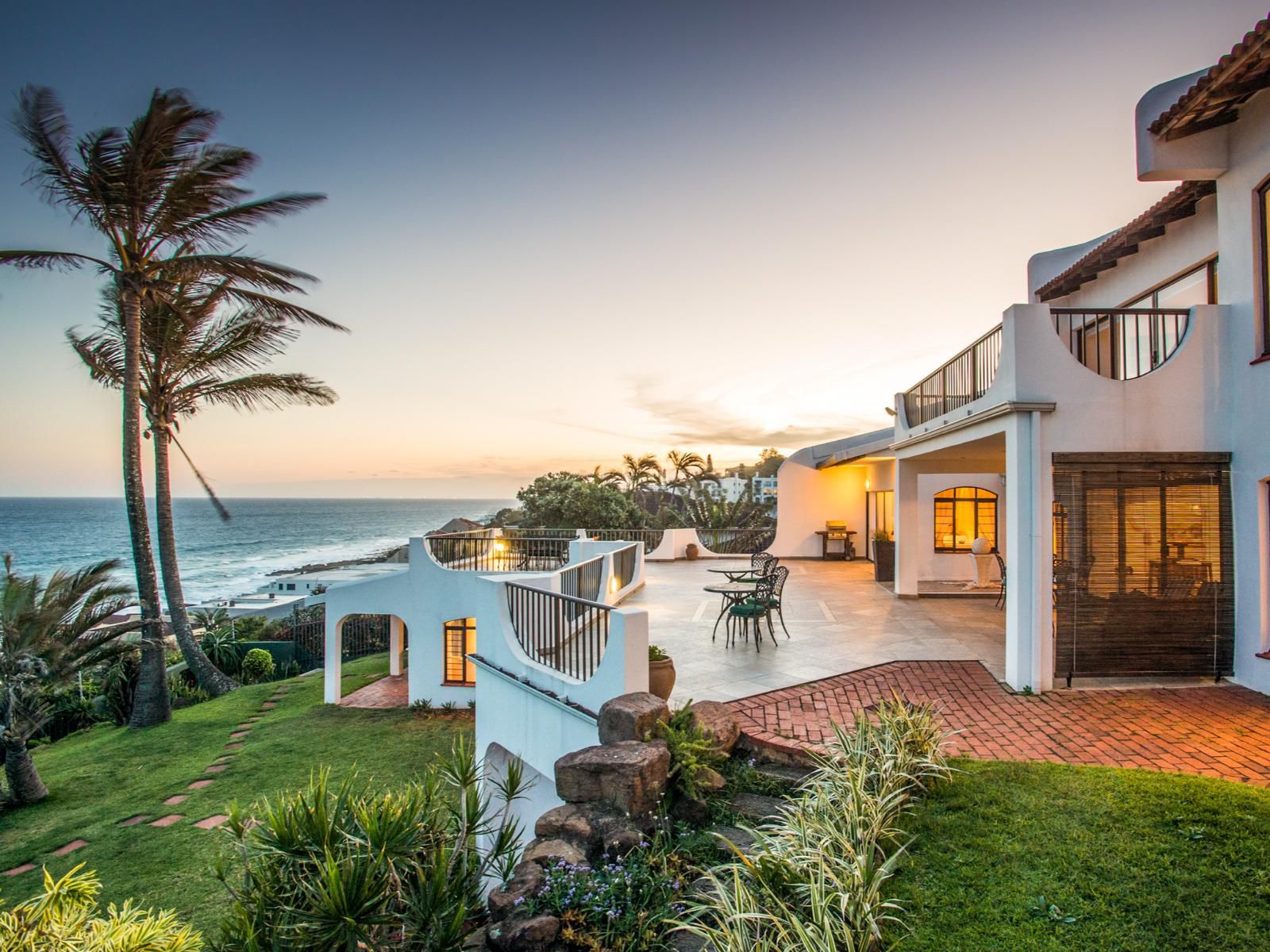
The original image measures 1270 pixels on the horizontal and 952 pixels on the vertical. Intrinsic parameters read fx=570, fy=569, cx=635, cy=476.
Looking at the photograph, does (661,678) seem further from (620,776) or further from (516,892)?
(516,892)

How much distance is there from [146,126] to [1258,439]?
17.8 meters

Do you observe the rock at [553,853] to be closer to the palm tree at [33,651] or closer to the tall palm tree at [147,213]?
the palm tree at [33,651]

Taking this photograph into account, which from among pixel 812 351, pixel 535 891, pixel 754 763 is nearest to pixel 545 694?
pixel 754 763

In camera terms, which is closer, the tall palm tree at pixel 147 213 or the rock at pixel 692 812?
the rock at pixel 692 812

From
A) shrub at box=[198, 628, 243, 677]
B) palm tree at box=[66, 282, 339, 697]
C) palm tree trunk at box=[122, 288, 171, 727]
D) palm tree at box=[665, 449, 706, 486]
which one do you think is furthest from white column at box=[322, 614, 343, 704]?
palm tree at box=[665, 449, 706, 486]

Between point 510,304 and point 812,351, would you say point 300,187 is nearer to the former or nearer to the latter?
point 510,304

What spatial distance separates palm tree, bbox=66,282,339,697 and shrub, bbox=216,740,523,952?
40.4 feet

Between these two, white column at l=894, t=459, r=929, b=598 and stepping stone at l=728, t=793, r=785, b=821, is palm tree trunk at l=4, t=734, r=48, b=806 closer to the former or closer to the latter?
stepping stone at l=728, t=793, r=785, b=821

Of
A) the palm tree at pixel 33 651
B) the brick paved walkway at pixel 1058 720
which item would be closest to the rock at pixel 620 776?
the brick paved walkway at pixel 1058 720

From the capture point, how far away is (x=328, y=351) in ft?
80.7

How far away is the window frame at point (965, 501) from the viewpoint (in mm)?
15352

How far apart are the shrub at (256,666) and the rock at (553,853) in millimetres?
17435

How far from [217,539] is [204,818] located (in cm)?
9008

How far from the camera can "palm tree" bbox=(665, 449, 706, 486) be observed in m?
38.2
